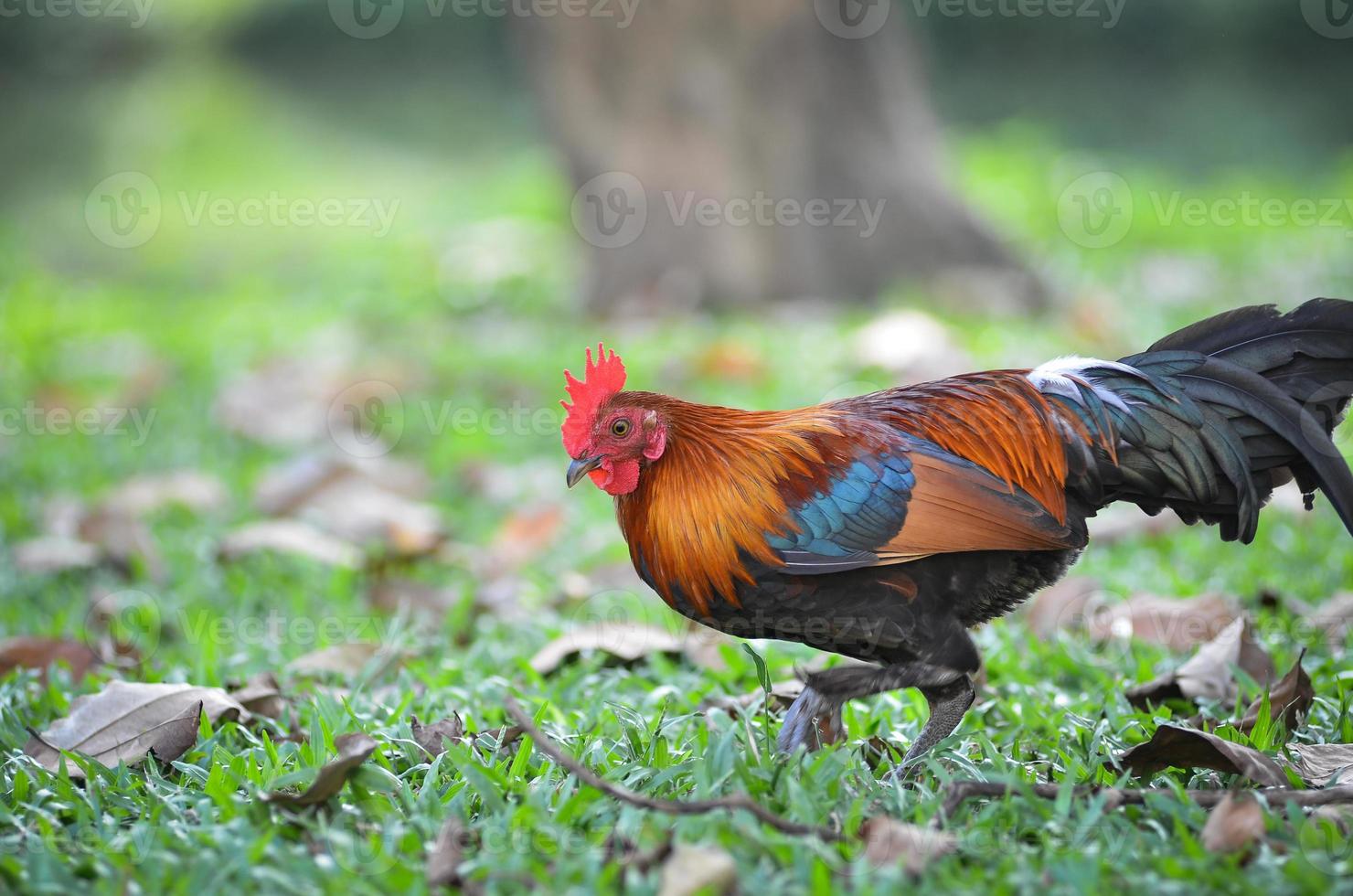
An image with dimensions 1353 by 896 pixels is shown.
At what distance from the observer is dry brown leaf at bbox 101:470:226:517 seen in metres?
5.77

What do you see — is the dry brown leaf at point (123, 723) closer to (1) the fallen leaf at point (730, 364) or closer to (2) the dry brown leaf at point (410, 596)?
(2) the dry brown leaf at point (410, 596)

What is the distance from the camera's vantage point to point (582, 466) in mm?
3125

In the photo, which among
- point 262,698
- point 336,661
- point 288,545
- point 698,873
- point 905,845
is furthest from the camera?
point 288,545

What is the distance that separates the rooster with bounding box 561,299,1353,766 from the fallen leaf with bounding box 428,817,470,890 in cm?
77

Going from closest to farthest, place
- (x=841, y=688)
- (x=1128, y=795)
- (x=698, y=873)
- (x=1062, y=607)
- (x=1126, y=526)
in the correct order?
1. (x=698, y=873)
2. (x=1128, y=795)
3. (x=841, y=688)
4. (x=1062, y=607)
5. (x=1126, y=526)

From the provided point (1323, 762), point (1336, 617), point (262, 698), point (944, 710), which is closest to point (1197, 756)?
point (1323, 762)

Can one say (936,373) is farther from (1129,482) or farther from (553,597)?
(1129,482)

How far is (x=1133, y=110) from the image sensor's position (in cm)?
1623

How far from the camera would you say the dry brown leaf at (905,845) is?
2486 millimetres

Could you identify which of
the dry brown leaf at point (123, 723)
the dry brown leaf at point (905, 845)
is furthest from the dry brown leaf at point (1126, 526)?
the dry brown leaf at point (123, 723)

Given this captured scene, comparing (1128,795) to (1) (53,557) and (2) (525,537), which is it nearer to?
(2) (525,537)

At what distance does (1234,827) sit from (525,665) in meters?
2.16

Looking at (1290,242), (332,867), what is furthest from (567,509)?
(1290,242)

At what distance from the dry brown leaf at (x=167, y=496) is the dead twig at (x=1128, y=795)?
409 cm
